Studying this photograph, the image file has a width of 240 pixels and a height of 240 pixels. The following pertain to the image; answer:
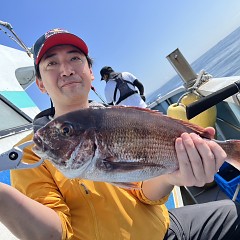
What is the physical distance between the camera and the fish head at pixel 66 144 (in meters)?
1.41

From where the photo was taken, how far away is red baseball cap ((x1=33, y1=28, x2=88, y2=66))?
215 cm

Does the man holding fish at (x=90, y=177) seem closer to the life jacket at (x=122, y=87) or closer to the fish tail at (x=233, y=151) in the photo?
the fish tail at (x=233, y=151)

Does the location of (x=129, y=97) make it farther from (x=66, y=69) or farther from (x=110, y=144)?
(x=110, y=144)

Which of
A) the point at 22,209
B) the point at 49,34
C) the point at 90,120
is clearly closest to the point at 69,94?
the point at 49,34

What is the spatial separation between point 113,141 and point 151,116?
0.91ft

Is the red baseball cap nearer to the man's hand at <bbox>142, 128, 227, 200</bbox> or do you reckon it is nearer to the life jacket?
the man's hand at <bbox>142, 128, 227, 200</bbox>

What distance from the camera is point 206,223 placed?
235 centimetres

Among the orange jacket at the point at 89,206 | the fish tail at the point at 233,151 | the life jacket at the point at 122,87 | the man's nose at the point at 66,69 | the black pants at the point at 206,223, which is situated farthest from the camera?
the life jacket at the point at 122,87

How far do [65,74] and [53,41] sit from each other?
0.30 meters

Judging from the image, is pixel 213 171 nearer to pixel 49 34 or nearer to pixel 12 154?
pixel 12 154

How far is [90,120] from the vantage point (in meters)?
1.48

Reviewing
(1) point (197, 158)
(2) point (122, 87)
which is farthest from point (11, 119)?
(1) point (197, 158)

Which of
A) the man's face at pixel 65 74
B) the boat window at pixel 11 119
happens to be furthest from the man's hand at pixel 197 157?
the boat window at pixel 11 119

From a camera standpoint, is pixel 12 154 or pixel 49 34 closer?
pixel 12 154
